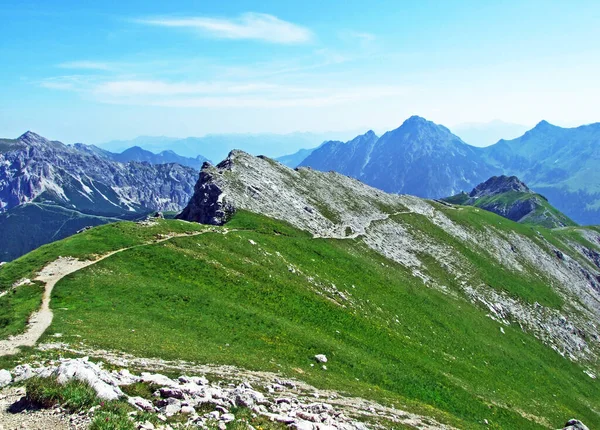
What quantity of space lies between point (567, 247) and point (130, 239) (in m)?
160

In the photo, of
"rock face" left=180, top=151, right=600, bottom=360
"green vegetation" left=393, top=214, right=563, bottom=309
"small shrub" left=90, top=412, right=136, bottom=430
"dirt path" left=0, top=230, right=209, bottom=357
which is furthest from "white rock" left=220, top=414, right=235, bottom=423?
"green vegetation" left=393, top=214, right=563, bottom=309

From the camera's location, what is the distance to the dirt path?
1106 inches

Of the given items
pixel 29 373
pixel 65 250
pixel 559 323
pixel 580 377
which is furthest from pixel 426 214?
pixel 29 373

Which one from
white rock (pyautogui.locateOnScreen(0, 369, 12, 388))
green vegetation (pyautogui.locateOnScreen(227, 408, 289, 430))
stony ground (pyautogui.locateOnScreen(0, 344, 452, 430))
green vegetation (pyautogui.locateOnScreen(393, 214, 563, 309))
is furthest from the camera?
green vegetation (pyautogui.locateOnScreen(393, 214, 563, 309))

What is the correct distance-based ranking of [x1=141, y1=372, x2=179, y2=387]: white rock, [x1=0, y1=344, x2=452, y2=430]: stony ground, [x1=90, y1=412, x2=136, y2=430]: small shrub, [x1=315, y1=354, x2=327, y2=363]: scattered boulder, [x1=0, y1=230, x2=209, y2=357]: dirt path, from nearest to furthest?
[x1=90, y1=412, x2=136, y2=430]: small shrub → [x1=0, y1=344, x2=452, y2=430]: stony ground → [x1=141, y1=372, x2=179, y2=387]: white rock → [x1=0, y1=230, x2=209, y2=357]: dirt path → [x1=315, y1=354, x2=327, y2=363]: scattered boulder

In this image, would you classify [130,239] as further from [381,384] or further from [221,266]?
[381,384]

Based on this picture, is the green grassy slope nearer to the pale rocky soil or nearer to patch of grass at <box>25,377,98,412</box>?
patch of grass at <box>25,377,98,412</box>

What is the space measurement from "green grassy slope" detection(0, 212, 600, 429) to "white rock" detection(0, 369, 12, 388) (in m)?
8.54

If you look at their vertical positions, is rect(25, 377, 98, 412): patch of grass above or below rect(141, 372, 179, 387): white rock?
above

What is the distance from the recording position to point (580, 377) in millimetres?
72625

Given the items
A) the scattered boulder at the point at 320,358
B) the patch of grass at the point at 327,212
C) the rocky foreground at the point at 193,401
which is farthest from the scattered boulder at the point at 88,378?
the patch of grass at the point at 327,212

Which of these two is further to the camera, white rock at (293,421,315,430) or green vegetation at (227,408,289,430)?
white rock at (293,421,315,430)

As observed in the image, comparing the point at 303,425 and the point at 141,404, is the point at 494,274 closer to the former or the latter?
the point at 303,425

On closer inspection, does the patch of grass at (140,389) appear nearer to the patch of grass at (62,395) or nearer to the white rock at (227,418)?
the patch of grass at (62,395)
